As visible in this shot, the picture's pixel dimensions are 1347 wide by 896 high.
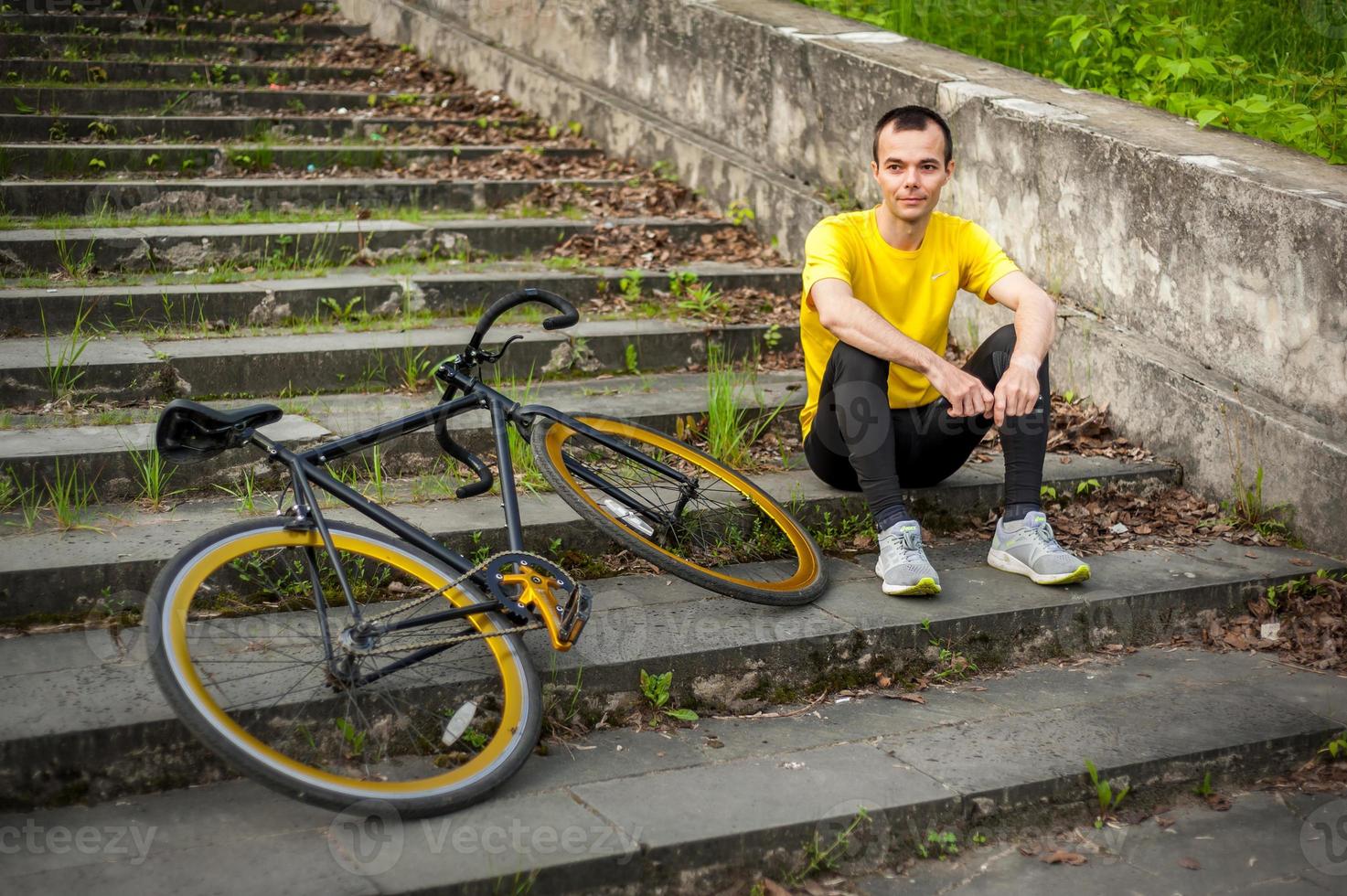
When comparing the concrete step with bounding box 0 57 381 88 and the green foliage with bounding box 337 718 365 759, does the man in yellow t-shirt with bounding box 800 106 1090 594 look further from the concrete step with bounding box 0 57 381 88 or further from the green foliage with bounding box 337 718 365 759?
the concrete step with bounding box 0 57 381 88

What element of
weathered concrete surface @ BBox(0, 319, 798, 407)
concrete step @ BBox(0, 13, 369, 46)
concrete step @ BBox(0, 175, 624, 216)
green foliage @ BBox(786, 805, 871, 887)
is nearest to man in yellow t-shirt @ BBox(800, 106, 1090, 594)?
green foliage @ BBox(786, 805, 871, 887)

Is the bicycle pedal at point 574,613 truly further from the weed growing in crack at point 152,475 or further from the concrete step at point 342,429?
the weed growing in crack at point 152,475

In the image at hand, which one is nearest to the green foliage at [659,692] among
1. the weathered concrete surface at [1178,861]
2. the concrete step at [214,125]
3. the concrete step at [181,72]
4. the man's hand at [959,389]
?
the weathered concrete surface at [1178,861]

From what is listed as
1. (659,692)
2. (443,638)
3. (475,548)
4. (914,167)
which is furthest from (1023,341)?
(443,638)

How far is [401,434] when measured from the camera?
143 inches

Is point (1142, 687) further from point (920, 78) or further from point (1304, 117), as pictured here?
point (920, 78)

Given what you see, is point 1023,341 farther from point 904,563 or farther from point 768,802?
point 768,802

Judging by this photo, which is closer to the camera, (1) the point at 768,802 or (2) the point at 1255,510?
(1) the point at 768,802

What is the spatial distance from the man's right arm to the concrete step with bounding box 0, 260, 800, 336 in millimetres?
2487

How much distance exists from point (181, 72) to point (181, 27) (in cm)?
127

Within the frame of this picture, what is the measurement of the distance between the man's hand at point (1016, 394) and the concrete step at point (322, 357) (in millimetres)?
2194

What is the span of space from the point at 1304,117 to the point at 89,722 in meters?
5.50

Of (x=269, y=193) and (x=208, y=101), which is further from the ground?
(x=208, y=101)

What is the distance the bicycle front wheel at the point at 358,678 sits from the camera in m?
3.00
